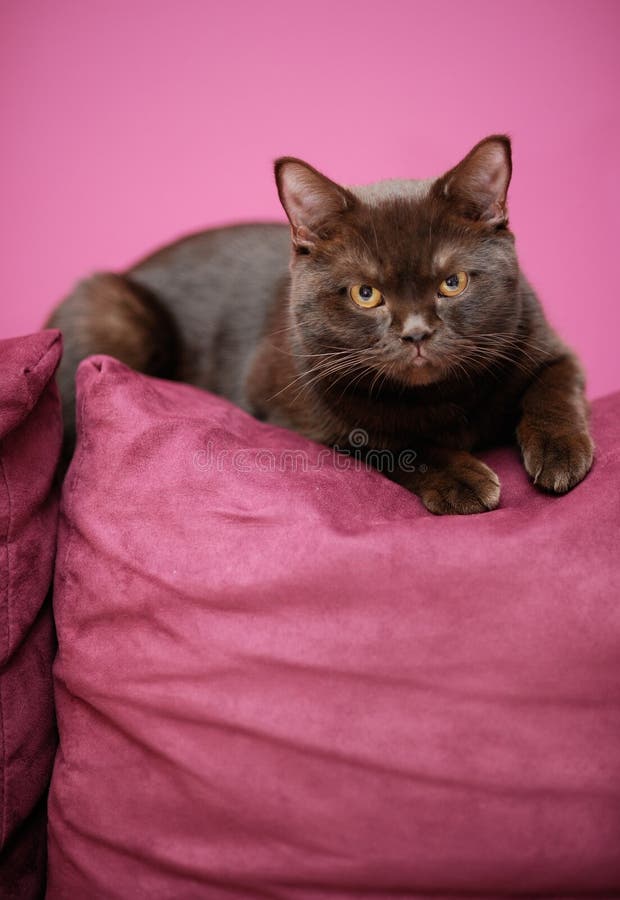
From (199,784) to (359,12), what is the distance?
1.71 meters

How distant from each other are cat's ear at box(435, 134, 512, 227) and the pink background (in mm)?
623

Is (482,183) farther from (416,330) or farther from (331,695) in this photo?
(331,695)

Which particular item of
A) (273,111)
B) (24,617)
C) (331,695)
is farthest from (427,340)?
(273,111)

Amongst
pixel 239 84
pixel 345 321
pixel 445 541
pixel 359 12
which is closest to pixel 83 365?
pixel 345 321

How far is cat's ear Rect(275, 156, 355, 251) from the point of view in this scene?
1.03 m

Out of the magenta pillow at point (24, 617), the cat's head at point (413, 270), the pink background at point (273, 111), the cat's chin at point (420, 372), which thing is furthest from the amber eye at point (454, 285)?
the pink background at point (273, 111)

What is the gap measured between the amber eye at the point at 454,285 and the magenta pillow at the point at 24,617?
57cm

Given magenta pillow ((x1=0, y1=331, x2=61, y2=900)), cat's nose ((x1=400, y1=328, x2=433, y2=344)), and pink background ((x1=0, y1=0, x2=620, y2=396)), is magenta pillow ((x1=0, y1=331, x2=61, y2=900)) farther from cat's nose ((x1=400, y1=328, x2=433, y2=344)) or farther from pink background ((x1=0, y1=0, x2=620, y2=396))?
pink background ((x1=0, y1=0, x2=620, y2=396))

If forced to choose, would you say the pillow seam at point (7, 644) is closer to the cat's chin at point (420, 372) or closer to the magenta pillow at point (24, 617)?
the magenta pillow at point (24, 617)

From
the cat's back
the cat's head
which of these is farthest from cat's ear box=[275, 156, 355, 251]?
the cat's back

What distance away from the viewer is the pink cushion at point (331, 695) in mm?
670

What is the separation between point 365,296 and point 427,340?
5.4 inches

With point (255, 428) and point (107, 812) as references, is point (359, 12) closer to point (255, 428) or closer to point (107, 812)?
point (255, 428)

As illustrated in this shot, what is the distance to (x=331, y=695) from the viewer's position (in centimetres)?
72
